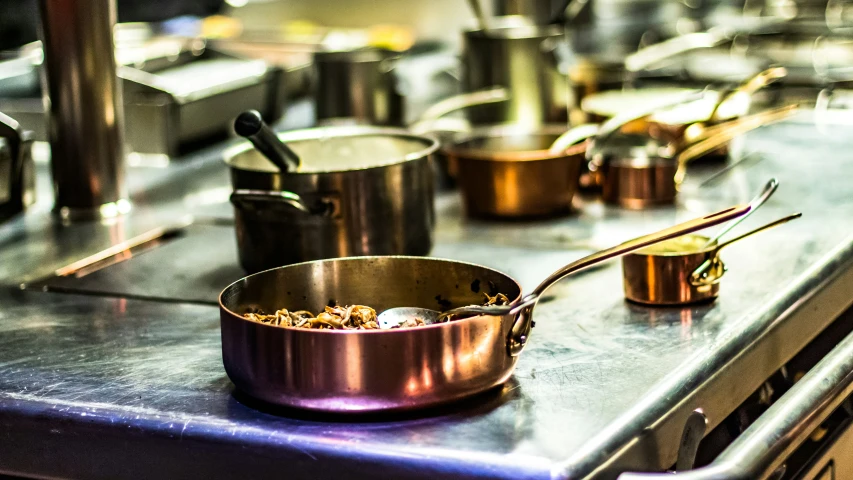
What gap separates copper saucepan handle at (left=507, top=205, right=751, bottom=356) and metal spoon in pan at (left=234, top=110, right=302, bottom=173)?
0.45 meters

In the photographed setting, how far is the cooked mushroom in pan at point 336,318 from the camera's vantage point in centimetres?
105

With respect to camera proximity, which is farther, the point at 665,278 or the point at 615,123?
the point at 615,123

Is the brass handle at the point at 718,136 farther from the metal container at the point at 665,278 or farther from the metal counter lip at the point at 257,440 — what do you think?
the metal counter lip at the point at 257,440

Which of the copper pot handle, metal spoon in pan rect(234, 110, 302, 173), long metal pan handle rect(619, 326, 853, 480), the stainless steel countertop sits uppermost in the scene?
metal spoon in pan rect(234, 110, 302, 173)

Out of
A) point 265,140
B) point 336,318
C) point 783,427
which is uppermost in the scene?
point 265,140

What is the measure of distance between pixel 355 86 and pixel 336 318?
4.15ft

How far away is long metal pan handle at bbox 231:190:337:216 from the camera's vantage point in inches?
53.1

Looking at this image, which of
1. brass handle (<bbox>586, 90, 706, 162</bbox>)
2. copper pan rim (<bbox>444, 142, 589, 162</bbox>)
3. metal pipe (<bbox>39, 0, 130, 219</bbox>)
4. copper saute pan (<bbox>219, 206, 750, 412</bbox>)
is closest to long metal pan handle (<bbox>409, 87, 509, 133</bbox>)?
copper pan rim (<bbox>444, 142, 589, 162</bbox>)

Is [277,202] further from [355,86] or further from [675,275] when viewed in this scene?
[355,86]

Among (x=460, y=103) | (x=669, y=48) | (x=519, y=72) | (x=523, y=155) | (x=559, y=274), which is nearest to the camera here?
(x=559, y=274)

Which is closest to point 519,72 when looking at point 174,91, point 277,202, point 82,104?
point 174,91

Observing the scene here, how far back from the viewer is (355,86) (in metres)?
2.27

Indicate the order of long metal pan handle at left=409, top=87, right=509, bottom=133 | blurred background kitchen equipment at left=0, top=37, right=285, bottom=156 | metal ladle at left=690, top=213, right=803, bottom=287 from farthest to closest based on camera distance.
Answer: blurred background kitchen equipment at left=0, top=37, right=285, bottom=156 → long metal pan handle at left=409, top=87, right=509, bottom=133 → metal ladle at left=690, top=213, right=803, bottom=287

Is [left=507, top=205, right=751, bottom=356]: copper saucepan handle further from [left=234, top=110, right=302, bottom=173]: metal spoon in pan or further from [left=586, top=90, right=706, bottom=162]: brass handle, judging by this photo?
[left=586, top=90, right=706, bottom=162]: brass handle
